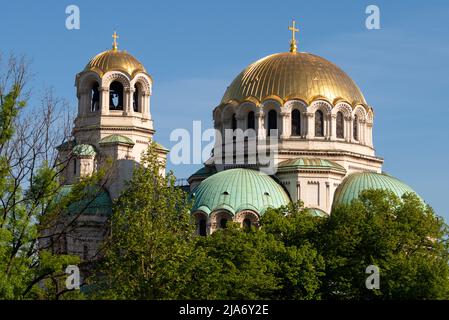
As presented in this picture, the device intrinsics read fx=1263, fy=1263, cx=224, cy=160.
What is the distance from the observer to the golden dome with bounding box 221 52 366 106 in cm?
6556

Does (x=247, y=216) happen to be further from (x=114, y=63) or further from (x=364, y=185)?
(x=114, y=63)

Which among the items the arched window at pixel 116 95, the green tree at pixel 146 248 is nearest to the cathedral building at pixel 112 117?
the arched window at pixel 116 95

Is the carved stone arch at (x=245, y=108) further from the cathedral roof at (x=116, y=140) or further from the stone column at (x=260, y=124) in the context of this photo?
the cathedral roof at (x=116, y=140)

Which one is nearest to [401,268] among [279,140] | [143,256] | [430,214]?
[430,214]

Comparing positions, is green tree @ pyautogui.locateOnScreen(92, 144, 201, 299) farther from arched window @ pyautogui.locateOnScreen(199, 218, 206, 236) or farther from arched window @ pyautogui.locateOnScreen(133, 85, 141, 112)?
arched window @ pyautogui.locateOnScreen(133, 85, 141, 112)

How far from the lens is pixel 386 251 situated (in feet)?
155

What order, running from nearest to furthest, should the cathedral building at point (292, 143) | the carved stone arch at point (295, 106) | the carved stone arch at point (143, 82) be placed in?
the cathedral building at point (292, 143) → the carved stone arch at point (295, 106) → the carved stone arch at point (143, 82)

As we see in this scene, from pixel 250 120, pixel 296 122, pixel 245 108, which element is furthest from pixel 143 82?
pixel 296 122

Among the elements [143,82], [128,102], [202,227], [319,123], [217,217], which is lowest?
[202,227]

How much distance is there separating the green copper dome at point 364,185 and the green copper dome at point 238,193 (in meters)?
2.86

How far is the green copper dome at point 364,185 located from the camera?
205ft

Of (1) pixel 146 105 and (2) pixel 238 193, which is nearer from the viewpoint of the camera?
(2) pixel 238 193

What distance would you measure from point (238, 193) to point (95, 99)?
11.0m
